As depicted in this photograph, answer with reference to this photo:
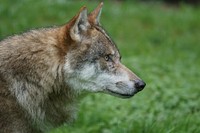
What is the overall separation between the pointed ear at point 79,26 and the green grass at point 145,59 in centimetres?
89

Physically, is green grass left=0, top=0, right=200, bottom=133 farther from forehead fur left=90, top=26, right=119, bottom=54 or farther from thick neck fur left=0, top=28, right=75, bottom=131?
forehead fur left=90, top=26, right=119, bottom=54

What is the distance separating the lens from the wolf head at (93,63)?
426 centimetres

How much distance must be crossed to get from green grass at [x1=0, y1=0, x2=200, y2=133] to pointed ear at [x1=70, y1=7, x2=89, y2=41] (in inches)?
35.0

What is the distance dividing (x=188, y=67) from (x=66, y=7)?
298 cm

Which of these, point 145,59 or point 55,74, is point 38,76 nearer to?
point 55,74

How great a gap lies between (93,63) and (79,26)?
34cm

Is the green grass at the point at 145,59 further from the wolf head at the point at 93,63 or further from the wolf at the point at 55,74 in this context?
the wolf head at the point at 93,63

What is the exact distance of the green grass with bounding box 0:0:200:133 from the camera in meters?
5.48

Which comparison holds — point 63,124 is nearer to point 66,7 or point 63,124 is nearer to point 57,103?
point 57,103

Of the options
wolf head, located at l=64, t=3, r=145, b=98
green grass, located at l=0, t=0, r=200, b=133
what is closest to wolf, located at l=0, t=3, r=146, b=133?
wolf head, located at l=64, t=3, r=145, b=98

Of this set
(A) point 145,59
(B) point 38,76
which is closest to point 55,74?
(B) point 38,76

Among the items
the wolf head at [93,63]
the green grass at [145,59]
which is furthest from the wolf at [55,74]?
the green grass at [145,59]

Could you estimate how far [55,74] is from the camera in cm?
425

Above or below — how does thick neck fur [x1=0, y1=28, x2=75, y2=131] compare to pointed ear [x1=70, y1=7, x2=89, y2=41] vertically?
below
